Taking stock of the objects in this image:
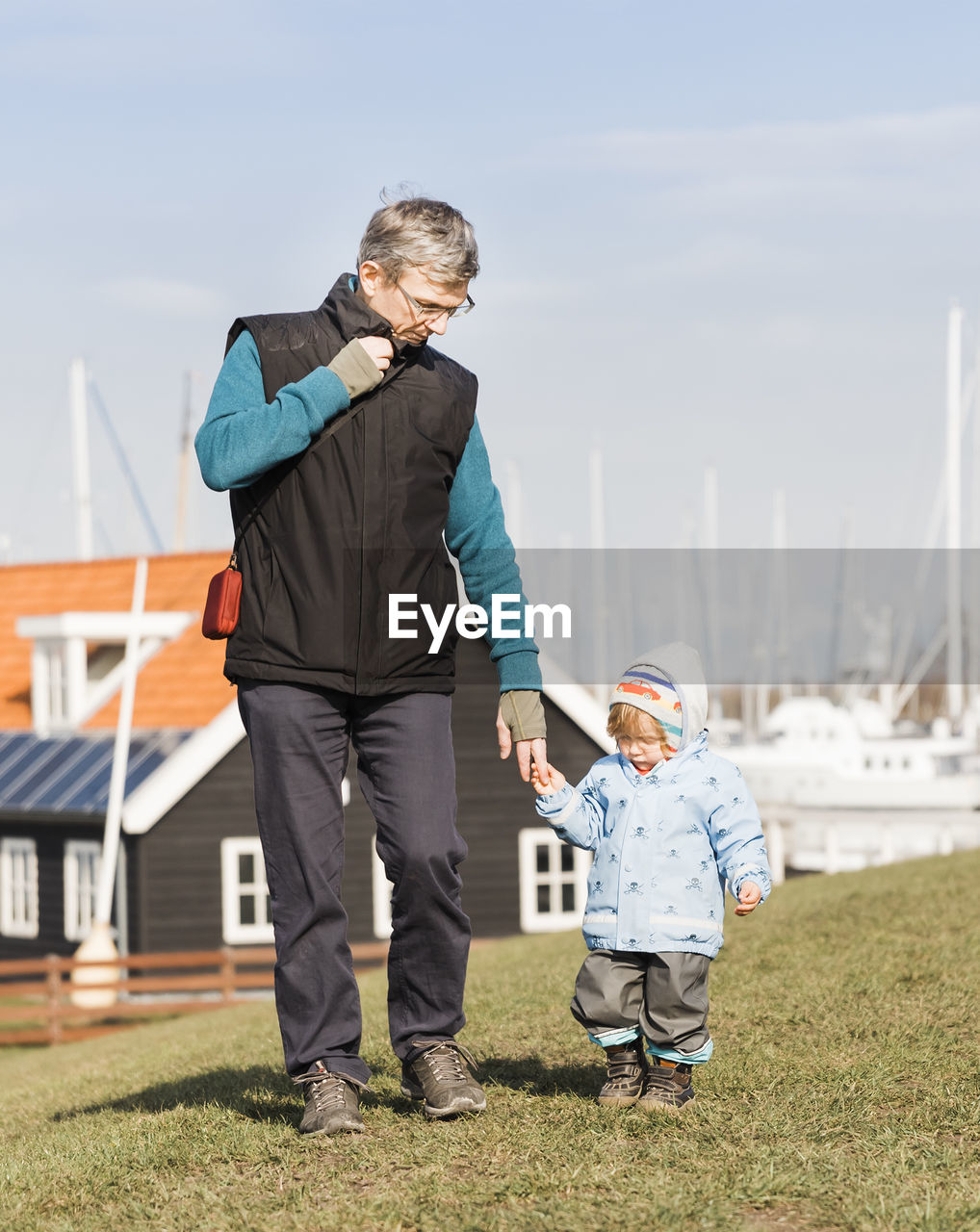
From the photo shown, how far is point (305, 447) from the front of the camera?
4.57 meters

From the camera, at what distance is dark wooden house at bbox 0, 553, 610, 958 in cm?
2253

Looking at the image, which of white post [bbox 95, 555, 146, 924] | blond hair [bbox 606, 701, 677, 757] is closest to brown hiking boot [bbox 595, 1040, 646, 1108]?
blond hair [bbox 606, 701, 677, 757]

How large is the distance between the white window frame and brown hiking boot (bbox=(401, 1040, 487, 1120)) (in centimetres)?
1802

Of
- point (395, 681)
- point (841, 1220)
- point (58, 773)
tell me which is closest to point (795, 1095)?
point (841, 1220)

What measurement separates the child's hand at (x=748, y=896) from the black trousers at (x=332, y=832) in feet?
2.77

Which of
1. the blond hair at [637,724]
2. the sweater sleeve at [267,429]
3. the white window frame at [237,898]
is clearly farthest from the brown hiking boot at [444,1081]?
the white window frame at [237,898]

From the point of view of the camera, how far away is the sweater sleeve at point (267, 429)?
14.8 ft

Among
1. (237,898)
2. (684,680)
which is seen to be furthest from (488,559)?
(237,898)

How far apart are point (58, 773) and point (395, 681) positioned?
20179 mm

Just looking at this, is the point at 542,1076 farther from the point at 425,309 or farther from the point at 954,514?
the point at 954,514

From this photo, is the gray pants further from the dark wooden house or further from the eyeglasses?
the dark wooden house

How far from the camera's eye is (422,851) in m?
4.78

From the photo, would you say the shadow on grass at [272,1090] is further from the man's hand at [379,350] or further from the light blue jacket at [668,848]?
the man's hand at [379,350]

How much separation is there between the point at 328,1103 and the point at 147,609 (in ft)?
74.6
